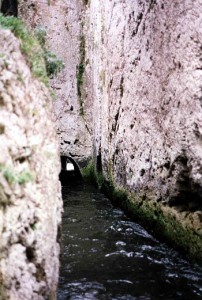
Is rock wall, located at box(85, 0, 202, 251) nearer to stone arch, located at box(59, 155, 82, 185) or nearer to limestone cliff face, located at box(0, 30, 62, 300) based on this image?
limestone cliff face, located at box(0, 30, 62, 300)

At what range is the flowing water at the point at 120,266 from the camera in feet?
16.5

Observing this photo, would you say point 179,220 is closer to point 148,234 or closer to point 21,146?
point 148,234

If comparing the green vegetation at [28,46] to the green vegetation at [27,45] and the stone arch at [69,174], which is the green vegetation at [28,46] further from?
the stone arch at [69,174]

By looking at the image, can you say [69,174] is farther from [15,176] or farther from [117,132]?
[15,176]

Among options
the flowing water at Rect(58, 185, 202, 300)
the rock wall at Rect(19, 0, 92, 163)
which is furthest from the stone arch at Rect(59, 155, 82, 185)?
the flowing water at Rect(58, 185, 202, 300)

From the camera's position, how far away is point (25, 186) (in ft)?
12.3

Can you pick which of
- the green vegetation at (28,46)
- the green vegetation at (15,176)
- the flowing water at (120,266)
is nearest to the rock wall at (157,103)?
the flowing water at (120,266)

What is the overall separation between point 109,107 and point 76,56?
23.5 feet

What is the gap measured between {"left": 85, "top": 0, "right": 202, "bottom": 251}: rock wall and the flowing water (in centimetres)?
65

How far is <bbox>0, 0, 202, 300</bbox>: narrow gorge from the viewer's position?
365 cm

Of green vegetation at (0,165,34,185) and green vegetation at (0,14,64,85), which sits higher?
green vegetation at (0,14,64,85)

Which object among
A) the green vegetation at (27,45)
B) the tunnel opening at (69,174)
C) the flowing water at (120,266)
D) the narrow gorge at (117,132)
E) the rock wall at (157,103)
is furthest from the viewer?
the tunnel opening at (69,174)

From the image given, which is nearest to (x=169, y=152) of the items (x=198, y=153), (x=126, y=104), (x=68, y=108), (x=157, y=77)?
(x=198, y=153)

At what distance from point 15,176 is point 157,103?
4299 millimetres
